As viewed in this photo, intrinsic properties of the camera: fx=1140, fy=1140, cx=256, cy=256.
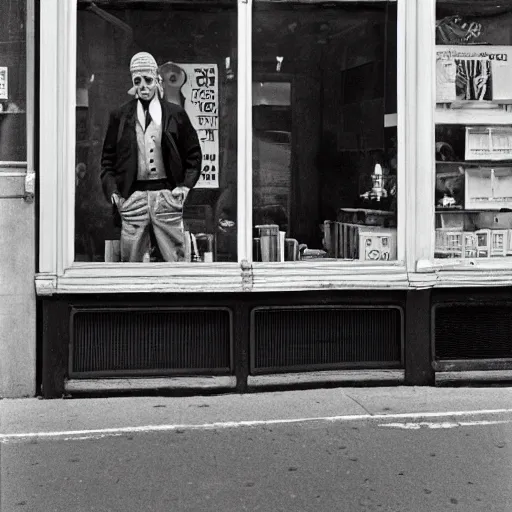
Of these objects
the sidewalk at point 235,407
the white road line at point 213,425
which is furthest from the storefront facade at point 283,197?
the white road line at point 213,425

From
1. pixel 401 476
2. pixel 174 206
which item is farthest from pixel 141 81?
pixel 401 476

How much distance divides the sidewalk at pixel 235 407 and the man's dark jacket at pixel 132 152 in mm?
1755

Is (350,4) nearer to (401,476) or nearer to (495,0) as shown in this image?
(495,0)

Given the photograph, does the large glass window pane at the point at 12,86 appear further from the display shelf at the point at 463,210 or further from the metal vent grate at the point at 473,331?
the metal vent grate at the point at 473,331

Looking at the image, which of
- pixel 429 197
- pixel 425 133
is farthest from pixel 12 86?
pixel 429 197

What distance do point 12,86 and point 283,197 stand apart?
7.84 feet

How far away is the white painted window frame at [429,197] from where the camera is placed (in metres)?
9.42

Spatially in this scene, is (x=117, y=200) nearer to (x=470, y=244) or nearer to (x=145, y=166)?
(x=145, y=166)

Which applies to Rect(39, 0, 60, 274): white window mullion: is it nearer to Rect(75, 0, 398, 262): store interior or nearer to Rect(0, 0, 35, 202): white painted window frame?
Rect(0, 0, 35, 202): white painted window frame

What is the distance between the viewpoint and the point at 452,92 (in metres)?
9.66

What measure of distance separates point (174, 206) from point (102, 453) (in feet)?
8.76

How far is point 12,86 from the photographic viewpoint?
8.98 metres

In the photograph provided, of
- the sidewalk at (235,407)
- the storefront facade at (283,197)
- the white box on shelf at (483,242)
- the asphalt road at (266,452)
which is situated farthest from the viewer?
the white box on shelf at (483,242)

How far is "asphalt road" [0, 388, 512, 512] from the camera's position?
641 centimetres
